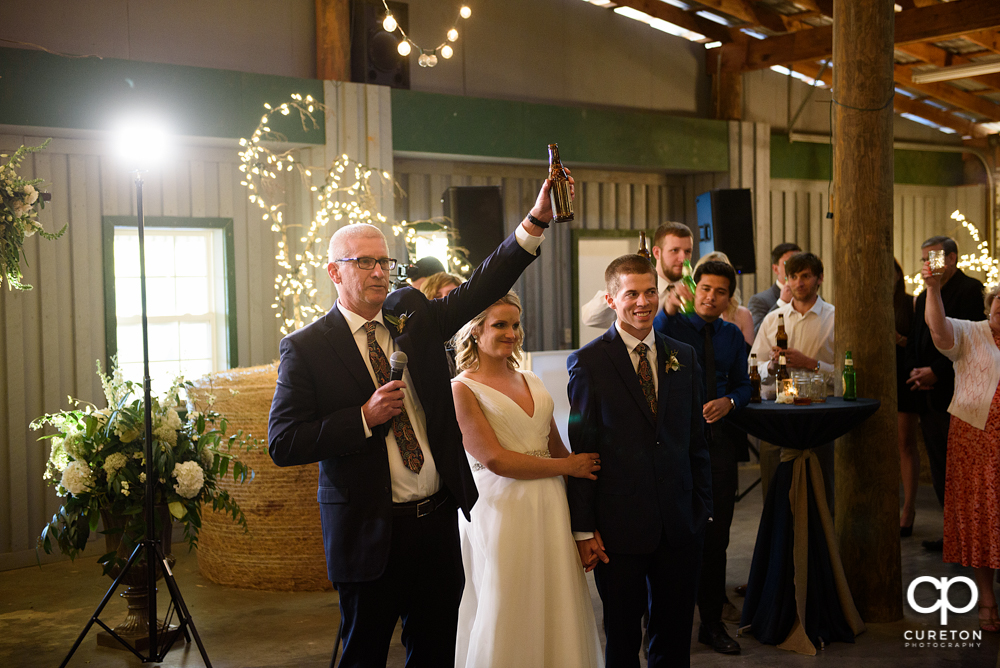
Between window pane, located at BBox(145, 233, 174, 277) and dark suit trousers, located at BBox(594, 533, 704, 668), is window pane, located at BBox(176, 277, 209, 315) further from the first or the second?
dark suit trousers, located at BBox(594, 533, 704, 668)

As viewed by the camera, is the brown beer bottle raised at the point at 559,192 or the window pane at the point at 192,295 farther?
the window pane at the point at 192,295

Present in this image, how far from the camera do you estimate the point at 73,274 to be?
5777 mm

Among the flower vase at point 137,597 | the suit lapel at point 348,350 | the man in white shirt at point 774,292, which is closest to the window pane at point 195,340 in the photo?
the flower vase at point 137,597

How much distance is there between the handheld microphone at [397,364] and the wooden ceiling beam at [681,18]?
6581mm

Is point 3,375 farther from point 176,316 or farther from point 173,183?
point 173,183

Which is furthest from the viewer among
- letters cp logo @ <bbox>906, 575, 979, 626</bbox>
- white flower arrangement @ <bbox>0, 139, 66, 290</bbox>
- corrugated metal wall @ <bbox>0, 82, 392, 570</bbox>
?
corrugated metal wall @ <bbox>0, 82, 392, 570</bbox>

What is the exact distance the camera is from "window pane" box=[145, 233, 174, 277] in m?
6.27

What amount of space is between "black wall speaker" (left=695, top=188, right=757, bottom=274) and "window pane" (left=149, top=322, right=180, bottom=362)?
4.70m

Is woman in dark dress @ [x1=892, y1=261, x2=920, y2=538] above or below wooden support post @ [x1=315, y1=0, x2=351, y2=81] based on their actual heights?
below

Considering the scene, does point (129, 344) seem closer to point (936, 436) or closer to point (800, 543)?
point (800, 543)

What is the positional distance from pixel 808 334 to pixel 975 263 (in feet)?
21.8

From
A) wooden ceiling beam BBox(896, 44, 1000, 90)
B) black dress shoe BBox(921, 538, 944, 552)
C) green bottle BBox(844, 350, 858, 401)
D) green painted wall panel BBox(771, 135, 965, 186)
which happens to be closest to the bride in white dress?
green bottle BBox(844, 350, 858, 401)

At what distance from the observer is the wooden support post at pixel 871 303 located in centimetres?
418

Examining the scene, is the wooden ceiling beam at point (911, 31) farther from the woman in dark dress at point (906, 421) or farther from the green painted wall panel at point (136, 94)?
the green painted wall panel at point (136, 94)
